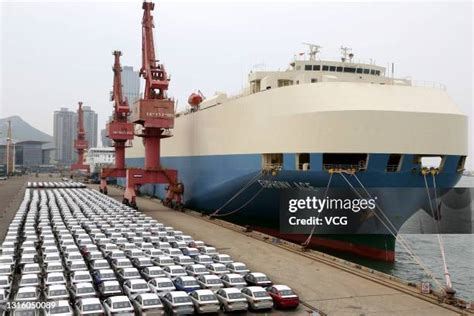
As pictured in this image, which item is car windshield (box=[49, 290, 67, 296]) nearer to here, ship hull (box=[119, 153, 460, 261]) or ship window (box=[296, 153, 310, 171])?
ship hull (box=[119, 153, 460, 261])

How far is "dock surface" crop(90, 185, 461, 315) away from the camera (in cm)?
1697

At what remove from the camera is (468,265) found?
34.7m

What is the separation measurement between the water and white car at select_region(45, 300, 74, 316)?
750 inches

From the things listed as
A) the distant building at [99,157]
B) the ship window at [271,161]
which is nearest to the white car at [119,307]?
the ship window at [271,161]

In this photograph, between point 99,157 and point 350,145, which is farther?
point 99,157

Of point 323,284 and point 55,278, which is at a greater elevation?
point 55,278

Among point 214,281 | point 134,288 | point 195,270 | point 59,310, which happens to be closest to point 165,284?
point 134,288

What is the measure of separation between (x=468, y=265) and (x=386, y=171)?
→ 1269 cm

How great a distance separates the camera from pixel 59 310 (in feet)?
48.1

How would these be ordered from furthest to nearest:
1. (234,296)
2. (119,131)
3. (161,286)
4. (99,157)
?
(99,157)
(119,131)
(161,286)
(234,296)

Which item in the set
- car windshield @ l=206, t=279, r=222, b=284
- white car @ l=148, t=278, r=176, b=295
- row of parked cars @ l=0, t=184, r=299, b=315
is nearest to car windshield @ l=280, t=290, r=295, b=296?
row of parked cars @ l=0, t=184, r=299, b=315

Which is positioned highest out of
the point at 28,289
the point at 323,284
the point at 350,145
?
the point at 350,145

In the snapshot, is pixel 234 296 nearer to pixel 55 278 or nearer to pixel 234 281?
pixel 234 281

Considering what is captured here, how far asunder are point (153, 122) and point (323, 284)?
31.7m
